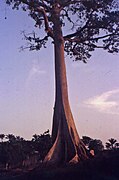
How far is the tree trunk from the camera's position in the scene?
16672 millimetres

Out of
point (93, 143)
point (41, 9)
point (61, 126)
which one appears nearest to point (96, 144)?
point (93, 143)

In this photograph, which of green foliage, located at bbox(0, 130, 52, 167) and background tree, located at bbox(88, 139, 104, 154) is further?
background tree, located at bbox(88, 139, 104, 154)

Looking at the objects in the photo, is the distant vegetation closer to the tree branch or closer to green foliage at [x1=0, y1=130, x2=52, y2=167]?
green foliage at [x1=0, y1=130, x2=52, y2=167]

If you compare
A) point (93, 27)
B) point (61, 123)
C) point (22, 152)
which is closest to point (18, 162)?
point (22, 152)

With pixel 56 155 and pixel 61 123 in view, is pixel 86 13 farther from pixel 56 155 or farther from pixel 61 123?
pixel 56 155

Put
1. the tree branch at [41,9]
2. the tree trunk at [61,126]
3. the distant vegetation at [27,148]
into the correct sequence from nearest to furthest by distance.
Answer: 1. the tree trunk at [61,126]
2. the tree branch at [41,9]
3. the distant vegetation at [27,148]

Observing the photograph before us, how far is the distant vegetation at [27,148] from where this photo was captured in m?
22.3

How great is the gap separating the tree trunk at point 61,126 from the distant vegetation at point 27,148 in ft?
14.1

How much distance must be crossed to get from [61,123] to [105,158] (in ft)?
13.7

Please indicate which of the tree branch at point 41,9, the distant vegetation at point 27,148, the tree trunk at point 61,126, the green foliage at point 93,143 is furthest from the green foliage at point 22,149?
the tree branch at point 41,9

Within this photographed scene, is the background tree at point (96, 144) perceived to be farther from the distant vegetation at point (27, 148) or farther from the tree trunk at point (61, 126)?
the tree trunk at point (61, 126)

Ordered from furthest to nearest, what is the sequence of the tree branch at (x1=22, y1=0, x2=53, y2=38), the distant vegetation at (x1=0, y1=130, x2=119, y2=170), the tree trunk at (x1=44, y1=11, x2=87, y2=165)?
the distant vegetation at (x1=0, y1=130, x2=119, y2=170) < the tree branch at (x1=22, y1=0, x2=53, y2=38) < the tree trunk at (x1=44, y1=11, x2=87, y2=165)

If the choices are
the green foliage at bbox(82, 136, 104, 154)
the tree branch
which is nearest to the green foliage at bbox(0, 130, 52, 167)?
the green foliage at bbox(82, 136, 104, 154)

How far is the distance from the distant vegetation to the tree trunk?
169 inches
